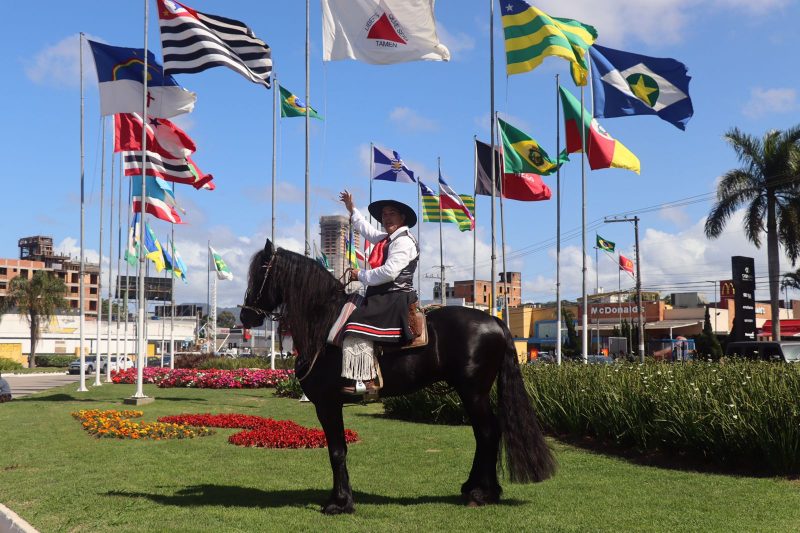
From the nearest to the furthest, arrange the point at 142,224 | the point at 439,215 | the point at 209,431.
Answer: the point at 209,431, the point at 142,224, the point at 439,215

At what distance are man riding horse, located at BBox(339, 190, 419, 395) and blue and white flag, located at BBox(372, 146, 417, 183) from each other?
25664 mm

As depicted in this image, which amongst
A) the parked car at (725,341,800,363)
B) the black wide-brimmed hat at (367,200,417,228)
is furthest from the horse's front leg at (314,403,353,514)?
the parked car at (725,341,800,363)

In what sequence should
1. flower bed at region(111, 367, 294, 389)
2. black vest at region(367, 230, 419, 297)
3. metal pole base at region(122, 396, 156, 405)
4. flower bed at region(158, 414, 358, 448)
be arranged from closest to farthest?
1. black vest at region(367, 230, 419, 297)
2. flower bed at region(158, 414, 358, 448)
3. metal pole base at region(122, 396, 156, 405)
4. flower bed at region(111, 367, 294, 389)

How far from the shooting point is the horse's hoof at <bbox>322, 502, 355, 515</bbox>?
7.41m

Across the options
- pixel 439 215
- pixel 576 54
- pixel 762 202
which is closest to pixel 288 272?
pixel 576 54

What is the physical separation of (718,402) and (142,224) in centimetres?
1510

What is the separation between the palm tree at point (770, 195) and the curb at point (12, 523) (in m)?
40.1

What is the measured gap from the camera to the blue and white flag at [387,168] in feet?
109

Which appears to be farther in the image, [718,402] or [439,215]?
[439,215]

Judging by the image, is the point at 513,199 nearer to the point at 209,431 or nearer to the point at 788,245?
the point at 209,431

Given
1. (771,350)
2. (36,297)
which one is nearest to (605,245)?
(771,350)

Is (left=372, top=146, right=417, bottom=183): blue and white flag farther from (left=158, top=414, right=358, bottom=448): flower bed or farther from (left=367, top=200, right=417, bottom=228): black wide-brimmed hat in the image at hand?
(left=367, top=200, right=417, bottom=228): black wide-brimmed hat

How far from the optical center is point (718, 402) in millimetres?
10312

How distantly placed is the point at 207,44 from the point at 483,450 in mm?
14112
